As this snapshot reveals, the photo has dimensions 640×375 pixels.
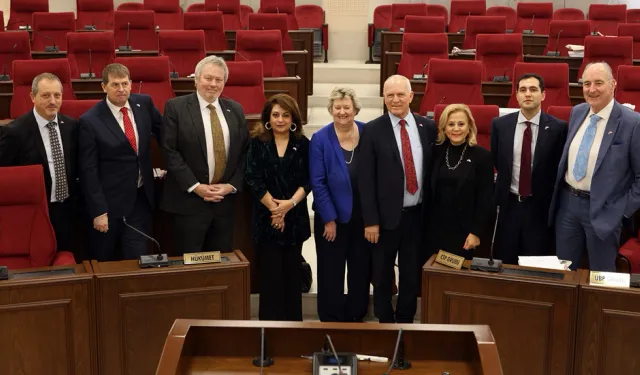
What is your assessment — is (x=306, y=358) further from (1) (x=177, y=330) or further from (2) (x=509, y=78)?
(2) (x=509, y=78)

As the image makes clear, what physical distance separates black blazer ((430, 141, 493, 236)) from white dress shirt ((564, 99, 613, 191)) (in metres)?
0.37

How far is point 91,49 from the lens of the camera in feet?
23.5

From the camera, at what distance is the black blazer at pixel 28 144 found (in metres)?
3.66

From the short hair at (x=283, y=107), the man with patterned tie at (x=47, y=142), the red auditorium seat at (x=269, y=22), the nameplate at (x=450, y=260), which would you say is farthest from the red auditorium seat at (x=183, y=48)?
the nameplate at (x=450, y=260)

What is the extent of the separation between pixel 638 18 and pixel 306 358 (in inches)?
366

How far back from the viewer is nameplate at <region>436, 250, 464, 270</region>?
3229mm

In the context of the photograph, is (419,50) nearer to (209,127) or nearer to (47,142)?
(209,127)

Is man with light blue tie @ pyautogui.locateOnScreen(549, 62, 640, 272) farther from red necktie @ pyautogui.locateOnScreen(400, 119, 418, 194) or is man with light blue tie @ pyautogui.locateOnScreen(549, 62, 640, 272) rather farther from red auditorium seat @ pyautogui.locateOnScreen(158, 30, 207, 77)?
red auditorium seat @ pyautogui.locateOnScreen(158, 30, 207, 77)

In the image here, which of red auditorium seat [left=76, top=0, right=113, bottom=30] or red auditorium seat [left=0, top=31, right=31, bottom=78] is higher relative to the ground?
red auditorium seat [left=76, top=0, right=113, bottom=30]

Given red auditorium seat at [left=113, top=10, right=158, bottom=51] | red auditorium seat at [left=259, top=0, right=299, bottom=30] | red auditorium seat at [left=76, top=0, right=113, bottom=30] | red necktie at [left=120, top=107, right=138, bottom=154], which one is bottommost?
red necktie at [left=120, top=107, right=138, bottom=154]

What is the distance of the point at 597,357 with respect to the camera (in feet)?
10.0

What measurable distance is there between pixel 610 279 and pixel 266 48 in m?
4.81

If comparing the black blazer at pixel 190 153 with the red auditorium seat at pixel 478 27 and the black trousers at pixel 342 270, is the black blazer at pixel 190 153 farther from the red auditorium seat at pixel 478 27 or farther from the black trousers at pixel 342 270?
the red auditorium seat at pixel 478 27

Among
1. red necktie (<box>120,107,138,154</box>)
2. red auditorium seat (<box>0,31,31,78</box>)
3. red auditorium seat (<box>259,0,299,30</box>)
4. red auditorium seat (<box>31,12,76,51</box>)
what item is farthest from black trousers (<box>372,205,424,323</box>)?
red auditorium seat (<box>259,0,299,30</box>)
